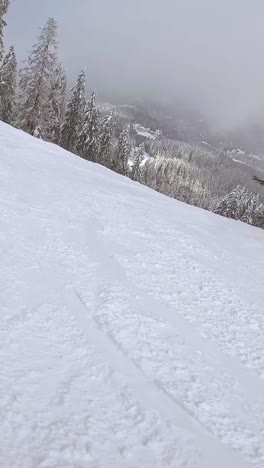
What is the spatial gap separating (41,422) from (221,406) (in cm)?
263

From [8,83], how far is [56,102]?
21.2 feet

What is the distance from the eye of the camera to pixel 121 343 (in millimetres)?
6297

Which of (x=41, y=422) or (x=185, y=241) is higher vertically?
(x=185, y=241)

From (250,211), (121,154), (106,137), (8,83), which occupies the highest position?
(8,83)

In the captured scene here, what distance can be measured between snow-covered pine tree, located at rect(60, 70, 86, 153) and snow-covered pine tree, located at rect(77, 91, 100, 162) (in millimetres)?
708

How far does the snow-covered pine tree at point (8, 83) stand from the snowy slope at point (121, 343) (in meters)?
38.0

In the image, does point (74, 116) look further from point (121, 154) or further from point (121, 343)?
point (121, 343)

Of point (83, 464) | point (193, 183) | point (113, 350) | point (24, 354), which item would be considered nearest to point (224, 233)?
point (113, 350)

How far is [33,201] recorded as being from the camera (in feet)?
39.3

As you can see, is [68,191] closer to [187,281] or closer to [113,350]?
[187,281]

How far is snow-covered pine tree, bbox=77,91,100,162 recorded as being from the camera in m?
47.0

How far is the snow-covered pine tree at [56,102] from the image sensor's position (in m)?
43.9

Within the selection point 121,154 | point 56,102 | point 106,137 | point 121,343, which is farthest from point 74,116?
point 121,343

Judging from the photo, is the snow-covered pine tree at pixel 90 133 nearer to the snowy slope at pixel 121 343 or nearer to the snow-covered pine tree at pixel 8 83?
the snow-covered pine tree at pixel 8 83
